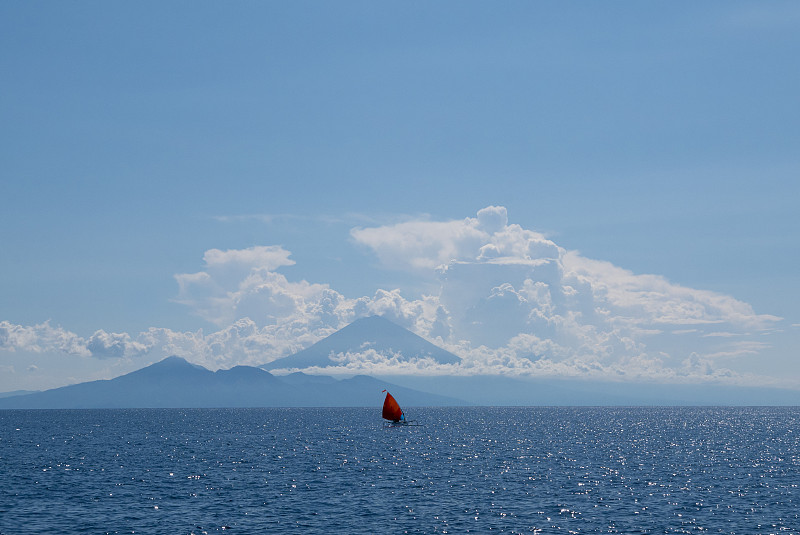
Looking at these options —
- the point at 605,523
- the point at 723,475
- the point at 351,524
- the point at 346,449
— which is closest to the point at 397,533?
the point at 351,524

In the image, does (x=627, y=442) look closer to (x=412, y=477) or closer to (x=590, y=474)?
(x=590, y=474)

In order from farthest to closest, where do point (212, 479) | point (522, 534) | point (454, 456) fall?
point (454, 456) → point (212, 479) → point (522, 534)

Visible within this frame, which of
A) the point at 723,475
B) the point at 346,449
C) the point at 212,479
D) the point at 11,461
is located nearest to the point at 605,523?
the point at 723,475

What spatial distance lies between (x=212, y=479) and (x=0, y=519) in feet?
93.9

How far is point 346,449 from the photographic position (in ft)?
442

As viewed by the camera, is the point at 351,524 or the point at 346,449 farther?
the point at 346,449

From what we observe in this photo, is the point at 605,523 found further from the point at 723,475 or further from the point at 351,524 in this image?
the point at 723,475

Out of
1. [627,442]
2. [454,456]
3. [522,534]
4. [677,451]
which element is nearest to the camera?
[522,534]

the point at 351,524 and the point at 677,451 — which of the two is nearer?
the point at 351,524

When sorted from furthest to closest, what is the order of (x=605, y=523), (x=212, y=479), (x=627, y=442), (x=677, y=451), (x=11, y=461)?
(x=627, y=442) < (x=677, y=451) < (x=11, y=461) < (x=212, y=479) < (x=605, y=523)

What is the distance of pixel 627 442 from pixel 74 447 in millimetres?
111379

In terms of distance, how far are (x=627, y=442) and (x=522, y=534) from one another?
10717 centimetres

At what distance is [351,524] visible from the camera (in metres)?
62.5

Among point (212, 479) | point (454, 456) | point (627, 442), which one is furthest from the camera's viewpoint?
point (627, 442)
